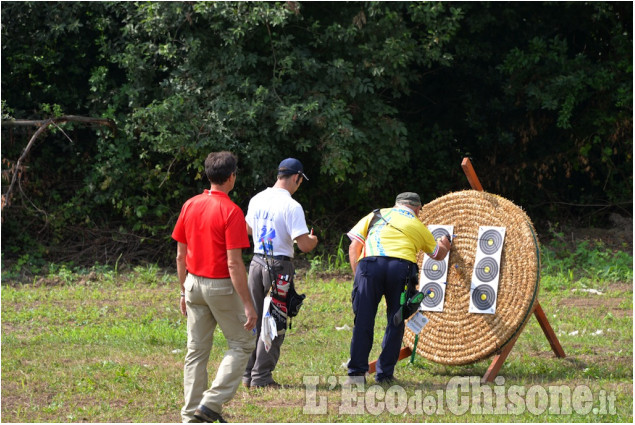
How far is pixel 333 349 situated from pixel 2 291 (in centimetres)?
566

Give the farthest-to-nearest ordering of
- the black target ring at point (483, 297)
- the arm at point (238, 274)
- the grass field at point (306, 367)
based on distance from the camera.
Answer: the black target ring at point (483, 297) < the grass field at point (306, 367) < the arm at point (238, 274)

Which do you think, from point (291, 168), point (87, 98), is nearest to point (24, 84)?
point (87, 98)

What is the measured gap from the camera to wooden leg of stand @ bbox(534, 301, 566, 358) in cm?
730

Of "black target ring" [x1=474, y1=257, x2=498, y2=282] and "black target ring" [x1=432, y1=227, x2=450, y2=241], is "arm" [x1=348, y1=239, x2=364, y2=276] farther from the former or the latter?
"black target ring" [x1=474, y1=257, x2=498, y2=282]

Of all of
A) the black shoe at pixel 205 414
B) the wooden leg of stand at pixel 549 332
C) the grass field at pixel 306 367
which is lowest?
the grass field at pixel 306 367

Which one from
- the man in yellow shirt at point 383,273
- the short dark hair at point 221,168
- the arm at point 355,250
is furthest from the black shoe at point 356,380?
the short dark hair at point 221,168

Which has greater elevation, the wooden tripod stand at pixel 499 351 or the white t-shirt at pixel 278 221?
the white t-shirt at pixel 278 221

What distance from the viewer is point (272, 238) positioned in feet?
21.2

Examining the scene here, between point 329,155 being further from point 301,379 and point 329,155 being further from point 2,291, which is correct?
point 301,379

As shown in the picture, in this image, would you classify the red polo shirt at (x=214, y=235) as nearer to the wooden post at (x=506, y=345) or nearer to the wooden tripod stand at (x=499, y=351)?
the wooden tripod stand at (x=499, y=351)

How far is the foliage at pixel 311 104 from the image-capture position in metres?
12.9

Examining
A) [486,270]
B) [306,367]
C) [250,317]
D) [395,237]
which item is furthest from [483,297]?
[250,317]

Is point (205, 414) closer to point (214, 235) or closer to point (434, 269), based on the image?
point (214, 235)

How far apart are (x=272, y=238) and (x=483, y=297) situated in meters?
1.97
